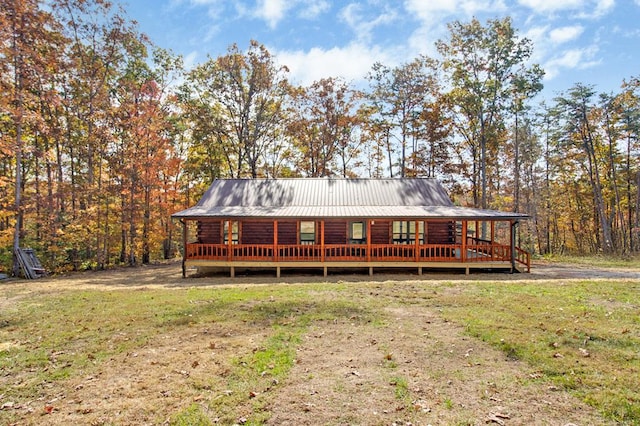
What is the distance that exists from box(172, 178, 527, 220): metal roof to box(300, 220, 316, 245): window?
88cm

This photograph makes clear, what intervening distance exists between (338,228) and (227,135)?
16.1 meters

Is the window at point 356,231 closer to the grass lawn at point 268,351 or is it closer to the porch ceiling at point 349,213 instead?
the porch ceiling at point 349,213

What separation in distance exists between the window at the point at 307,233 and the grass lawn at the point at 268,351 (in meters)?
7.45

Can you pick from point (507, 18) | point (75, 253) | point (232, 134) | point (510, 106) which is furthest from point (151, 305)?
point (507, 18)

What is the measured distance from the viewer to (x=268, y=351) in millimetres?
5848

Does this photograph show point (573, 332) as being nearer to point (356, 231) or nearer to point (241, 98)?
point (356, 231)

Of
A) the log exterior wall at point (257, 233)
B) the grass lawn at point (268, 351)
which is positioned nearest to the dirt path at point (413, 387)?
the grass lawn at point (268, 351)

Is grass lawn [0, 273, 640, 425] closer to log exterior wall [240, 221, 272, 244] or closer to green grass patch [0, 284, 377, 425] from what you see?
green grass patch [0, 284, 377, 425]

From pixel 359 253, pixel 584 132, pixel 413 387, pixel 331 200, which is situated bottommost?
pixel 413 387

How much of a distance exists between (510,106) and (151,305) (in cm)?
2604

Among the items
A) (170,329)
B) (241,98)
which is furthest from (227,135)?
(170,329)

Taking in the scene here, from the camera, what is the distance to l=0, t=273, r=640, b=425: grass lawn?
4.17 m

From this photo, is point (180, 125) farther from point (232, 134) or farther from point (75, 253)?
point (75, 253)

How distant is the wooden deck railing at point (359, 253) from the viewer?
15.8 m
